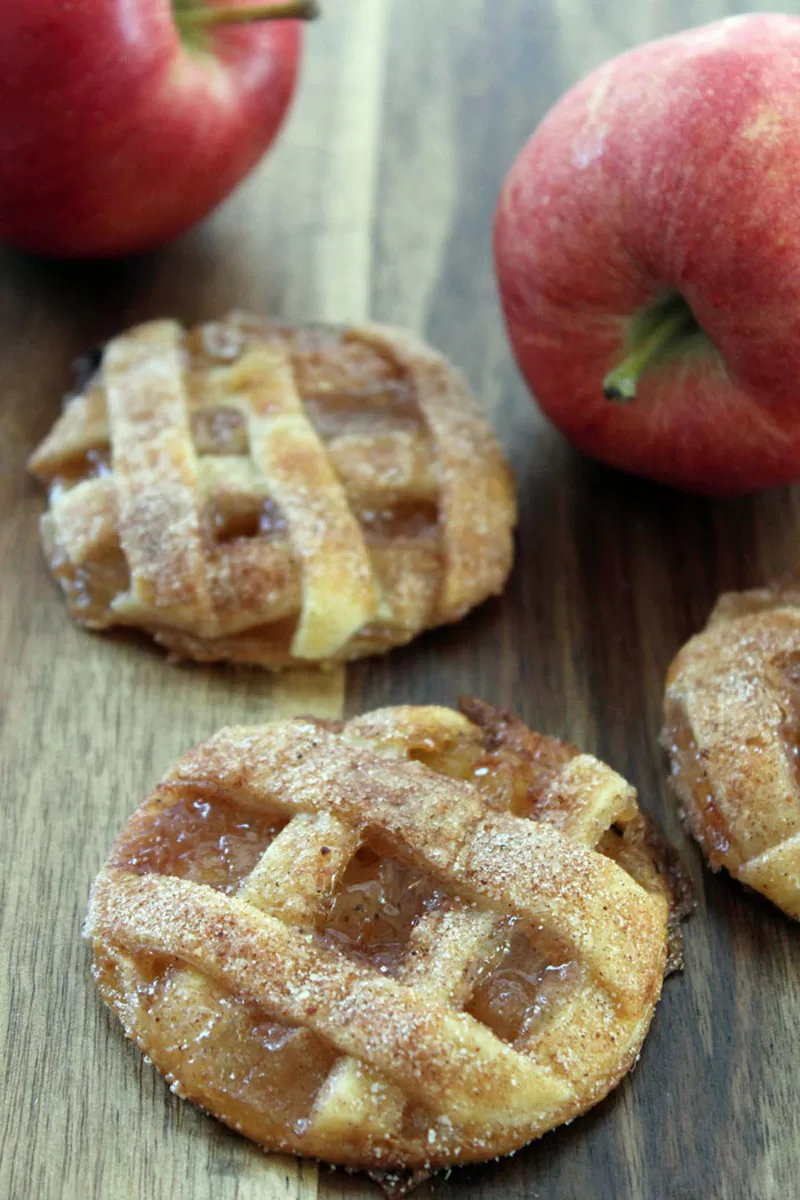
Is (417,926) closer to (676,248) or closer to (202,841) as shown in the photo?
(202,841)

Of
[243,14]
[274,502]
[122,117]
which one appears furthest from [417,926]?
[243,14]

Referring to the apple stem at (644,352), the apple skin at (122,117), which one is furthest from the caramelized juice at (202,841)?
the apple skin at (122,117)

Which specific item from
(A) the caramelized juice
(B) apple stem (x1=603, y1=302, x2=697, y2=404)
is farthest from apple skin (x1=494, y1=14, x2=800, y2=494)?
(A) the caramelized juice

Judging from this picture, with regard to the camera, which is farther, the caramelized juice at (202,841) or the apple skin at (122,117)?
the apple skin at (122,117)

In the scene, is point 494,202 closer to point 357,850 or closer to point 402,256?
point 402,256

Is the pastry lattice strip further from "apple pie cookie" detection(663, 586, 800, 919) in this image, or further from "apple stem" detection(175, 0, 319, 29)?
"apple stem" detection(175, 0, 319, 29)

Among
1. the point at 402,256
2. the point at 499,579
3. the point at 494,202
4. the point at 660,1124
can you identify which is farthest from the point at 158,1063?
the point at 494,202

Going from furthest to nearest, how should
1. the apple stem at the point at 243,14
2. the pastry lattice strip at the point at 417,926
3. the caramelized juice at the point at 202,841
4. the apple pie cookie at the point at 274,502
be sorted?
the apple stem at the point at 243,14
the apple pie cookie at the point at 274,502
the caramelized juice at the point at 202,841
the pastry lattice strip at the point at 417,926

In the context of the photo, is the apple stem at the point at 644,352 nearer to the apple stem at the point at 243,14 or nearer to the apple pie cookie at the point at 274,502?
the apple pie cookie at the point at 274,502
